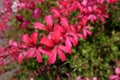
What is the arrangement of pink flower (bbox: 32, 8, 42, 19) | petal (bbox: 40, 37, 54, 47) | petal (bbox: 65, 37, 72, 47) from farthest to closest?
pink flower (bbox: 32, 8, 42, 19) < petal (bbox: 65, 37, 72, 47) < petal (bbox: 40, 37, 54, 47)

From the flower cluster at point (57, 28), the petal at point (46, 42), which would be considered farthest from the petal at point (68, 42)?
the petal at point (46, 42)

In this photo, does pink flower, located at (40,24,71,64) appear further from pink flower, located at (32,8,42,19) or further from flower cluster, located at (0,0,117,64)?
pink flower, located at (32,8,42,19)

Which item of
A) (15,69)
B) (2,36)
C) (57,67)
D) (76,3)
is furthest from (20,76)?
(2,36)

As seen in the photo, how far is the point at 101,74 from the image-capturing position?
8.64ft

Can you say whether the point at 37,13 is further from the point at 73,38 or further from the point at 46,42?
the point at 46,42

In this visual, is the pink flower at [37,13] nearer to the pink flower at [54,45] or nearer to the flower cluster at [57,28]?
the flower cluster at [57,28]

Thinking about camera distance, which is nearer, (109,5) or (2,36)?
(109,5)

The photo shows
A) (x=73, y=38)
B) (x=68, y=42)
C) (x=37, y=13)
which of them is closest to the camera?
(x=68, y=42)

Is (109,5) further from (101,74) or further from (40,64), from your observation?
(40,64)

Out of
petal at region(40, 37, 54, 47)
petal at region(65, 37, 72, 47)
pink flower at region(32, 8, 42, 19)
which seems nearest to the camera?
petal at region(40, 37, 54, 47)

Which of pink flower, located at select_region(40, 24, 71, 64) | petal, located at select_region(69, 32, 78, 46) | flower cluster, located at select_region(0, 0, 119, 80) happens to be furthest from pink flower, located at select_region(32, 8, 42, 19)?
pink flower, located at select_region(40, 24, 71, 64)

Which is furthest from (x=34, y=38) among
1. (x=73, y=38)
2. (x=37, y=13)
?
(x=37, y=13)

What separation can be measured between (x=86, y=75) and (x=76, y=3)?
0.58 metres

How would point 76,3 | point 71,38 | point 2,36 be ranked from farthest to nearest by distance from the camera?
point 2,36 < point 76,3 < point 71,38
